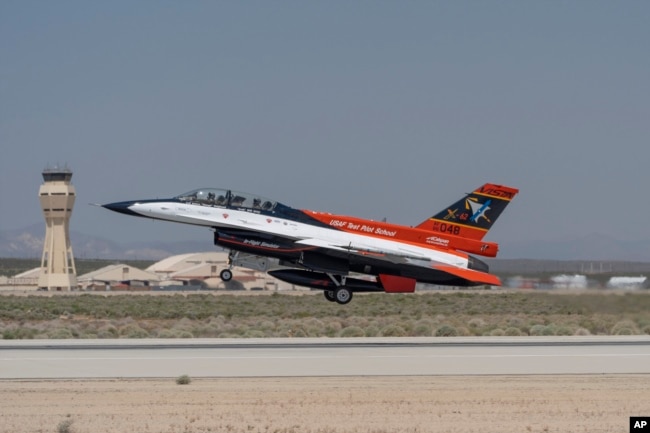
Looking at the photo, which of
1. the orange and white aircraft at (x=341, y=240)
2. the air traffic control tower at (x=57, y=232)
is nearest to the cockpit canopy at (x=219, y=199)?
the orange and white aircraft at (x=341, y=240)

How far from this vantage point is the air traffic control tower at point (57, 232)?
131375 millimetres

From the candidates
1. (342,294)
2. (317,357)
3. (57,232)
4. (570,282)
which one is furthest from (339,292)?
(57,232)

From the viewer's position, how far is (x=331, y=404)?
2347cm

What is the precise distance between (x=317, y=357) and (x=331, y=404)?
8.66 metres

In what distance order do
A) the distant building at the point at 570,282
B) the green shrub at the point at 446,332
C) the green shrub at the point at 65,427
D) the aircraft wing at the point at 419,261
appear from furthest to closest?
the aircraft wing at the point at 419,261 < the green shrub at the point at 446,332 < the distant building at the point at 570,282 < the green shrub at the point at 65,427

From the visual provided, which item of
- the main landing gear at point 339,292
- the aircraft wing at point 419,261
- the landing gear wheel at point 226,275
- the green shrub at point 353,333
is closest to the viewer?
the landing gear wheel at point 226,275

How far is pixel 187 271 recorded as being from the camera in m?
143

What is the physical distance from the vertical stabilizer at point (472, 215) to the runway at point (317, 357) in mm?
5930

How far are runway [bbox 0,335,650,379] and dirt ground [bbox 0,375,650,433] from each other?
1.56 m

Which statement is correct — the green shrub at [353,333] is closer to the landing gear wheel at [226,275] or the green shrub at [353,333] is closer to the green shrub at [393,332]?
the green shrub at [393,332]

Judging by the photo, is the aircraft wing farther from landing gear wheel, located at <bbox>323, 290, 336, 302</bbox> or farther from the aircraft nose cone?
the aircraft nose cone

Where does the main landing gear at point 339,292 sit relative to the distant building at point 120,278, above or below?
below

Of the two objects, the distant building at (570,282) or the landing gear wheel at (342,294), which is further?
the landing gear wheel at (342,294)

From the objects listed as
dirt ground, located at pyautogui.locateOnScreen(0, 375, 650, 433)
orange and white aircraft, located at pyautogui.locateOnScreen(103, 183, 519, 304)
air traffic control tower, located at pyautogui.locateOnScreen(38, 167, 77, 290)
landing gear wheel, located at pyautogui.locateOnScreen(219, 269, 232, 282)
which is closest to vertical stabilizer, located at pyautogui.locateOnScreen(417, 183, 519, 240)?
orange and white aircraft, located at pyautogui.locateOnScreen(103, 183, 519, 304)
